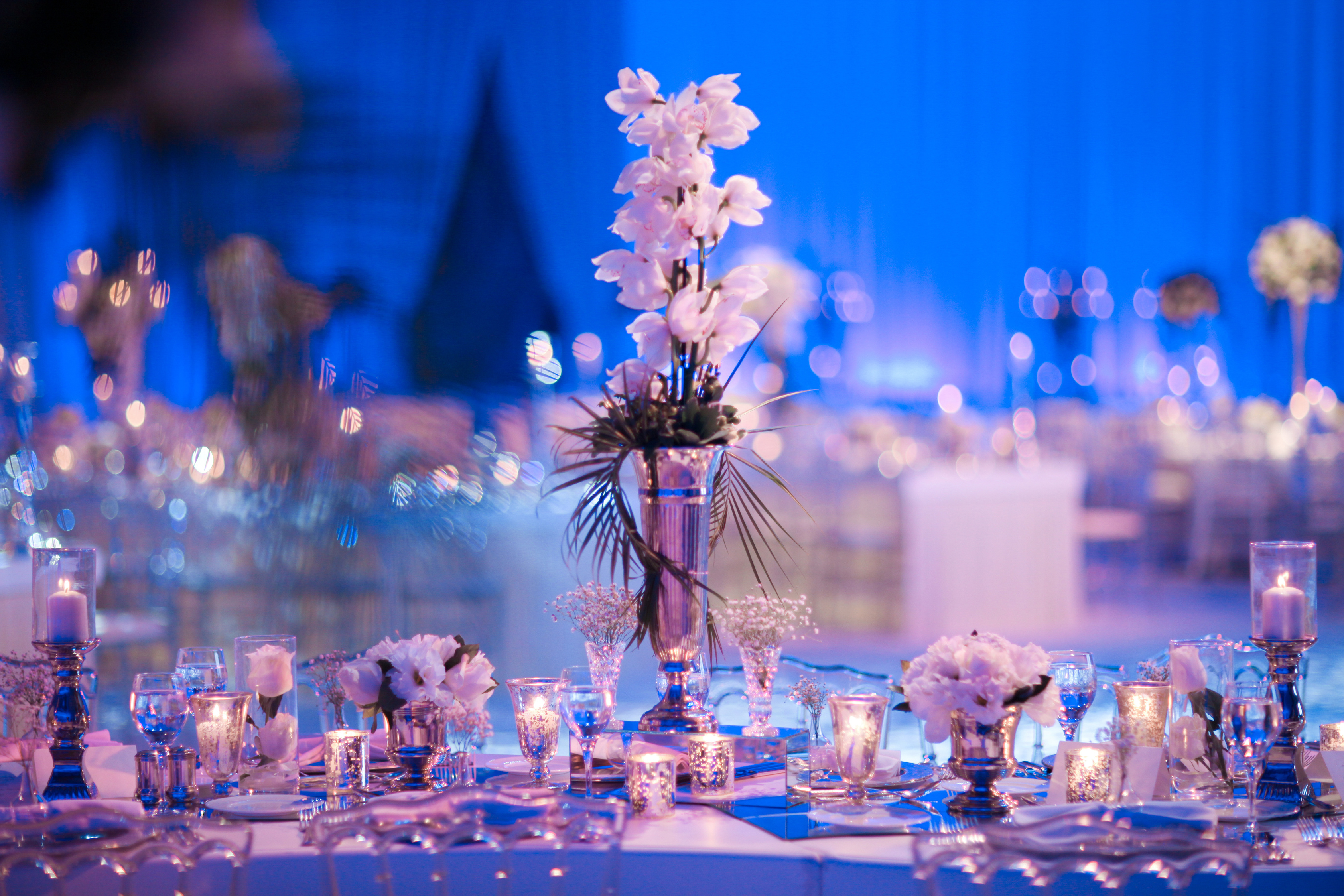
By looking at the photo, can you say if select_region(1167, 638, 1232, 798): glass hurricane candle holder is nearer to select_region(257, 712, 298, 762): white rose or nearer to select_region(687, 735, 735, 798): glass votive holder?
select_region(687, 735, 735, 798): glass votive holder

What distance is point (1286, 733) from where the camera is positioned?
166 cm

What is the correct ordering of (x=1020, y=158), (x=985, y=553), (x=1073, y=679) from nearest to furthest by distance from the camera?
(x=1073, y=679) < (x=985, y=553) < (x=1020, y=158)

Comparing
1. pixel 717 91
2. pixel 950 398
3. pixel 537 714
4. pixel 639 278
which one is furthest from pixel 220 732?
pixel 950 398

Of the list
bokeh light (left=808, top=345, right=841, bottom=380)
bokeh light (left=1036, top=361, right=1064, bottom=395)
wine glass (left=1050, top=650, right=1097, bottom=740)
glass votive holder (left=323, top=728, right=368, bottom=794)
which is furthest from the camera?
bokeh light (left=1036, top=361, right=1064, bottom=395)

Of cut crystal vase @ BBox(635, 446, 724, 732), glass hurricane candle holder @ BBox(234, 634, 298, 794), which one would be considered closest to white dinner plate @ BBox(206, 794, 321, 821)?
glass hurricane candle holder @ BBox(234, 634, 298, 794)

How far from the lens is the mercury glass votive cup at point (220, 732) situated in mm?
1695

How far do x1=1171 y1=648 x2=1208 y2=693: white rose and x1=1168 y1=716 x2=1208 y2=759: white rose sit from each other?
4 cm

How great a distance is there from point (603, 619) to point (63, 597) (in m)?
0.77

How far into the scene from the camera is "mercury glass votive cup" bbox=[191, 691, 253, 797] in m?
1.70

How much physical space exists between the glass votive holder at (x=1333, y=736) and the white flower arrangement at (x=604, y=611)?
1.01 metres

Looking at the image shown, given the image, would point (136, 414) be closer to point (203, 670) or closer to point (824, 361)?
point (203, 670)

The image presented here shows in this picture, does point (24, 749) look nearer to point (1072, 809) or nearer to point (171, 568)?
point (1072, 809)

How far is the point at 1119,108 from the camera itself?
32.7 ft

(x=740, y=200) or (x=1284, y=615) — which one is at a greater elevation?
(x=740, y=200)
